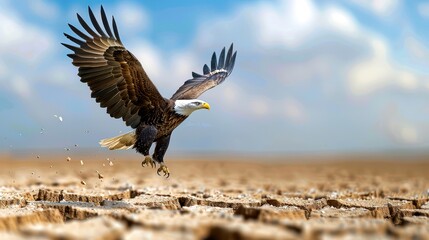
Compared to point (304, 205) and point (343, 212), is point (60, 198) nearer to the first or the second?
point (304, 205)

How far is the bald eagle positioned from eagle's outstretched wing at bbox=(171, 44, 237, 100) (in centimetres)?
87

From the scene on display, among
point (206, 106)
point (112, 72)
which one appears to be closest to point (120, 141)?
point (112, 72)

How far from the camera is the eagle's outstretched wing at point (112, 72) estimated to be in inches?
255

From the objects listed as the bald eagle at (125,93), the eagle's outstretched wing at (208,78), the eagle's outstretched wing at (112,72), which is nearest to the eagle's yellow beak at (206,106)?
the bald eagle at (125,93)

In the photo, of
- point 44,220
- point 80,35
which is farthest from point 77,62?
point 44,220

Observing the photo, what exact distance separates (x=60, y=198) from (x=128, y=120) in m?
1.13

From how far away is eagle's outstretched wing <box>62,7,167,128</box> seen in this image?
6.48m

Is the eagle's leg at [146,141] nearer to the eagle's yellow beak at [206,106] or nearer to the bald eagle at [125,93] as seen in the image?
the bald eagle at [125,93]

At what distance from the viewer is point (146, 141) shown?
6473 millimetres

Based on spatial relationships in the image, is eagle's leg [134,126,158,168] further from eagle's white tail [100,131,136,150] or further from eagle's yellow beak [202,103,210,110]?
eagle's yellow beak [202,103,210,110]

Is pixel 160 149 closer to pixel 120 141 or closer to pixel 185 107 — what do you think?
pixel 120 141

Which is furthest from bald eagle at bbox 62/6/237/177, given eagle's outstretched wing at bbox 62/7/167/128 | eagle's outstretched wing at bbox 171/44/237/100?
eagle's outstretched wing at bbox 171/44/237/100

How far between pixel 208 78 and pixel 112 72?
2651 mm

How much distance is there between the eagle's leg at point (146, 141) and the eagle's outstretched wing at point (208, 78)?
3.43 feet
